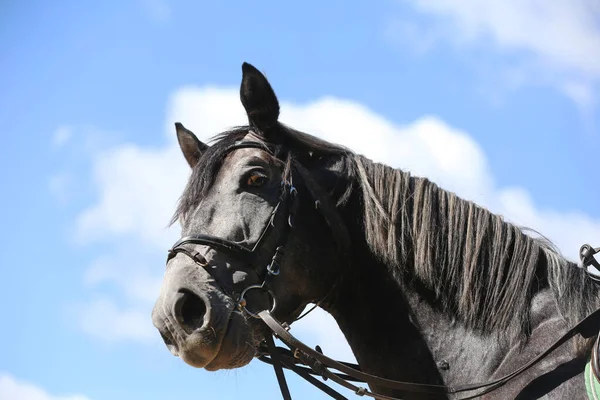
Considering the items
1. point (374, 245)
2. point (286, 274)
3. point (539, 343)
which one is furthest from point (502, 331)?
point (286, 274)

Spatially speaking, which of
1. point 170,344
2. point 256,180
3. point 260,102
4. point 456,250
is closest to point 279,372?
point 170,344

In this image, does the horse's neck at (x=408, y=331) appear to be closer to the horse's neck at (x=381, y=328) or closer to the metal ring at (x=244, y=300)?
the horse's neck at (x=381, y=328)

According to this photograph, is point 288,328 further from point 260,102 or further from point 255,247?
point 260,102

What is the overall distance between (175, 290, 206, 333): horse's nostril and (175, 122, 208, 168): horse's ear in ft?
5.47

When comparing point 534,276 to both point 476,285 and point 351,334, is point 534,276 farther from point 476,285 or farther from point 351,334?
point 351,334

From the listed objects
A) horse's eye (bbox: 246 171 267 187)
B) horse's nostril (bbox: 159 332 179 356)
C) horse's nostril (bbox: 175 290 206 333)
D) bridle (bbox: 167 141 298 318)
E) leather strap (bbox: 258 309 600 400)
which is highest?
horse's eye (bbox: 246 171 267 187)

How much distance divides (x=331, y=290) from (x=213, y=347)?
0.97 m

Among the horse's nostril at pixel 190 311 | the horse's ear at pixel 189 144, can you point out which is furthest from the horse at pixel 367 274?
the horse's ear at pixel 189 144

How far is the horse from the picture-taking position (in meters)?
→ 4.84

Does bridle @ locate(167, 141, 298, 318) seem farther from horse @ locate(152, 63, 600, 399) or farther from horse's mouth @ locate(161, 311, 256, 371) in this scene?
horse's mouth @ locate(161, 311, 256, 371)

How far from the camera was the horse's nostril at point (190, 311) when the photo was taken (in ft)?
16.2

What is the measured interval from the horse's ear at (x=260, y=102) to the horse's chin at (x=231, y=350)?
5.15ft

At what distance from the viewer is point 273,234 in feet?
17.5

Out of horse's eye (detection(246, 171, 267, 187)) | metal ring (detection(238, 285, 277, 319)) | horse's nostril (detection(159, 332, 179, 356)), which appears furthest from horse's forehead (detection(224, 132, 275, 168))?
horse's nostril (detection(159, 332, 179, 356))
